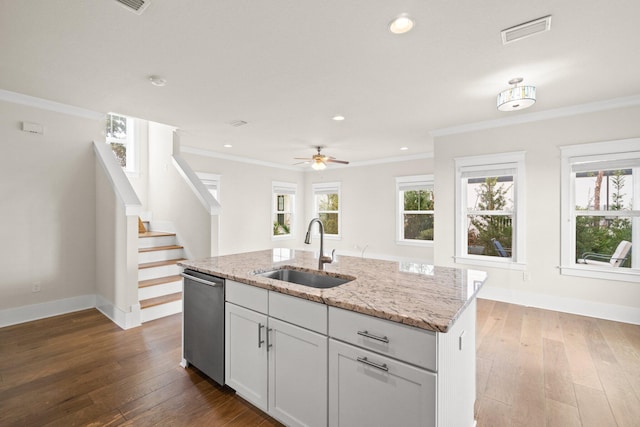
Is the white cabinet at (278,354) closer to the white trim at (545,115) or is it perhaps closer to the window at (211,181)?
the white trim at (545,115)

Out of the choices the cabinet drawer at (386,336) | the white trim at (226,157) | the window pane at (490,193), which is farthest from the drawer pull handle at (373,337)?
the white trim at (226,157)

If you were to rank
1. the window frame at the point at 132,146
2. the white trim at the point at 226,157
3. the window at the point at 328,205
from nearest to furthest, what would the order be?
1. the window frame at the point at 132,146
2. the white trim at the point at 226,157
3. the window at the point at 328,205

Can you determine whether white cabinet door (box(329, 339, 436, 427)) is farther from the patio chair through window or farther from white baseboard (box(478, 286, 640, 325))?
the patio chair through window

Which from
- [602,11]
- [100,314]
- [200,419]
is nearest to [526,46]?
[602,11]

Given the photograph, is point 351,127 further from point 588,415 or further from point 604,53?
point 588,415

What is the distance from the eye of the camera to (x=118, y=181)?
350 cm

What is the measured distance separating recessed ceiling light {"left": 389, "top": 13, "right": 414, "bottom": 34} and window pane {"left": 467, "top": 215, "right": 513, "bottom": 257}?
3312 millimetres

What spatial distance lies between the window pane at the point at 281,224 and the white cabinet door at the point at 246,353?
5828 millimetres

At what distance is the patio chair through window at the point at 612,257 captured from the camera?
3.56m

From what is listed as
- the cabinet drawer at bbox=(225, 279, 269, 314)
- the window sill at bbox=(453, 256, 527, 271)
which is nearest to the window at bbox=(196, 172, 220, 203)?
the cabinet drawer at bbox=(225, 279, 269, 314)

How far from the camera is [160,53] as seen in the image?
2441 mm

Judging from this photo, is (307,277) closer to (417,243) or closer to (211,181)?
(211,181)

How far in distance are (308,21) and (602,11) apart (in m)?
1.94

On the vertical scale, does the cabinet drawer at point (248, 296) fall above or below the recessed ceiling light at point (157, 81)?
below
